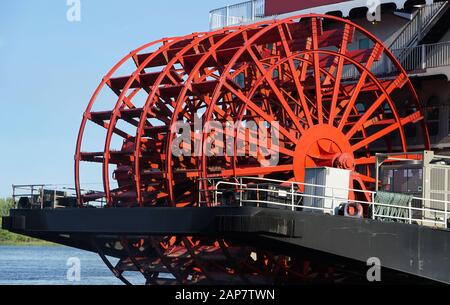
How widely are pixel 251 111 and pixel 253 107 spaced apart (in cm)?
177

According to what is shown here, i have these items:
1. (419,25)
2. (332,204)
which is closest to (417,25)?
(419,25)

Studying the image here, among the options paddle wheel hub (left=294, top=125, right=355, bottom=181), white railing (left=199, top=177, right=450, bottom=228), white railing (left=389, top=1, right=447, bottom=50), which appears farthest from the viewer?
white railing (left=389, top=1, right=447, bottom=50)

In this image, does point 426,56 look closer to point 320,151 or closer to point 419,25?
point 419,25

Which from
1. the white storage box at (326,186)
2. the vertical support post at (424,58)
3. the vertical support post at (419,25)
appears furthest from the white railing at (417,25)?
the white storage box at (326,186)

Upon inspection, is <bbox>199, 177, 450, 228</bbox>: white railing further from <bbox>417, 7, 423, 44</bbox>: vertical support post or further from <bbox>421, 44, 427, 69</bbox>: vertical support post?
<bbox>417, 7, 423, 44</bbox>: vertical support post

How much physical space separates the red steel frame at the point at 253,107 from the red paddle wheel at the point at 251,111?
3 cm

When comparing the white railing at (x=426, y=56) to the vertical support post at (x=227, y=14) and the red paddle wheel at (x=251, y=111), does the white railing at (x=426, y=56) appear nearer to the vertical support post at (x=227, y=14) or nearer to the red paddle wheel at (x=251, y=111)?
the red paddle wheel at (x=251, y=111)

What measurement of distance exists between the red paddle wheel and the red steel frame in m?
0.03

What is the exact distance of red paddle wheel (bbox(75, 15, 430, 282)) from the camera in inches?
834

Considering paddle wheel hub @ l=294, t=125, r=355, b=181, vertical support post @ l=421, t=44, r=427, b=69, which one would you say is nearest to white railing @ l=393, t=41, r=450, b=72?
vertical support post @ l=421, t=44, r=427, b=69

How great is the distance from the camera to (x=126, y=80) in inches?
914
